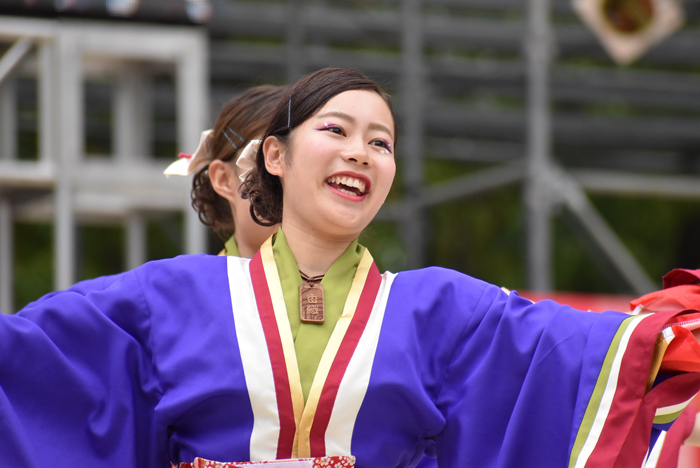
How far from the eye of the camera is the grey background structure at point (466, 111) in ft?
11.0

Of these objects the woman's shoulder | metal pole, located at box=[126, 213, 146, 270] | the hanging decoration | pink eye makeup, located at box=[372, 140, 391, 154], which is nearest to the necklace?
the woman's shoulder

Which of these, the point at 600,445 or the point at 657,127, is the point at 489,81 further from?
the point at 600,445

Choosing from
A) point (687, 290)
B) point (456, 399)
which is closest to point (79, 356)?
point (456, 399)

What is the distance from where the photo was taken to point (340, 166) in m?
1.44

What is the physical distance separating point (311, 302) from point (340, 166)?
0.72 ft

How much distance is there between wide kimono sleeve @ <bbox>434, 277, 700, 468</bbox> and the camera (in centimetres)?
132

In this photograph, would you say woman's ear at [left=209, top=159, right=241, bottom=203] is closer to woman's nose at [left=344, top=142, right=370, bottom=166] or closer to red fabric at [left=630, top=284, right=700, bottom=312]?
woman's nose at [left=344, top=142, right=370, bottom=166]

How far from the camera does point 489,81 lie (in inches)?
191

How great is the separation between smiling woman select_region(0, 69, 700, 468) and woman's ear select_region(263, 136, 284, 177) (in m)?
0.05

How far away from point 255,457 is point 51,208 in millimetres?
2790

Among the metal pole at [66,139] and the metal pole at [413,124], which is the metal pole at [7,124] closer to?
the metal pole at [66,139]

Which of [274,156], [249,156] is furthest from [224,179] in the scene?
[274,156]

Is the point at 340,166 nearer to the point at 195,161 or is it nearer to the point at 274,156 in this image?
the point at 274,156

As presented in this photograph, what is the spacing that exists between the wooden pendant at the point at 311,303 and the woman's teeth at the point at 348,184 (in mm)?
158
